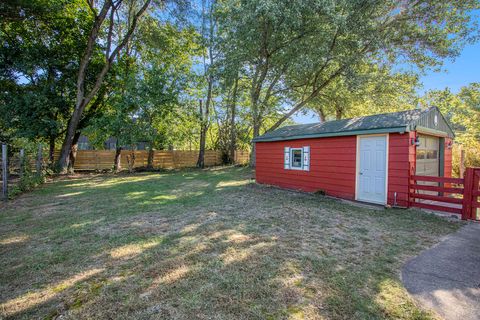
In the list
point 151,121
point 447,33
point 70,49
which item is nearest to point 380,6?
point 447,33

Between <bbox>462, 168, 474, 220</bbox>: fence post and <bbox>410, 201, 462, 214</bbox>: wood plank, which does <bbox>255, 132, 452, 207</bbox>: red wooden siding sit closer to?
<bbox>410, 201, 462, 214</bbox>: wood plank

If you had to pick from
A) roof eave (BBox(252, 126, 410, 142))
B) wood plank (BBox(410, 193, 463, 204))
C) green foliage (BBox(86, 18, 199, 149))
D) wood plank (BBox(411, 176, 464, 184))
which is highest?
green foliage (BBox(86, 18, 199, 149))

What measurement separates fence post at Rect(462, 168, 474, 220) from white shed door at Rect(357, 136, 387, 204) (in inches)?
57.9

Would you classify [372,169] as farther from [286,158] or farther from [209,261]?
[209,261]

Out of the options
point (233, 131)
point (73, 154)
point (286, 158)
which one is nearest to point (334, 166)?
point (286, 158)

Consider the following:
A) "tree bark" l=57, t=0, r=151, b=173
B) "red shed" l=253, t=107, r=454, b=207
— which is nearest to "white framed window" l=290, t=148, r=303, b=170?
"red shed" l=253, t=107, r=454, b=207

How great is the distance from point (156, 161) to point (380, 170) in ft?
47.0

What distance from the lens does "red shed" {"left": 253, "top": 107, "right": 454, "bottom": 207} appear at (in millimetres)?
5699

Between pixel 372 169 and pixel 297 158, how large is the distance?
261cm

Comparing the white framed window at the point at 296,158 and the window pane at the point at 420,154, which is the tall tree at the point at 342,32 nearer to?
the white framed window at the point at 296,158

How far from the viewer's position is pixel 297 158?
8.41 metres

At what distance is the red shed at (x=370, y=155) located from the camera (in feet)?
18.7

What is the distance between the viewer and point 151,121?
1366cm

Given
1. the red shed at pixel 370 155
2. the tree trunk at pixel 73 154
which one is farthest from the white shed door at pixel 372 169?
the tree trunk at pixel 73 154
